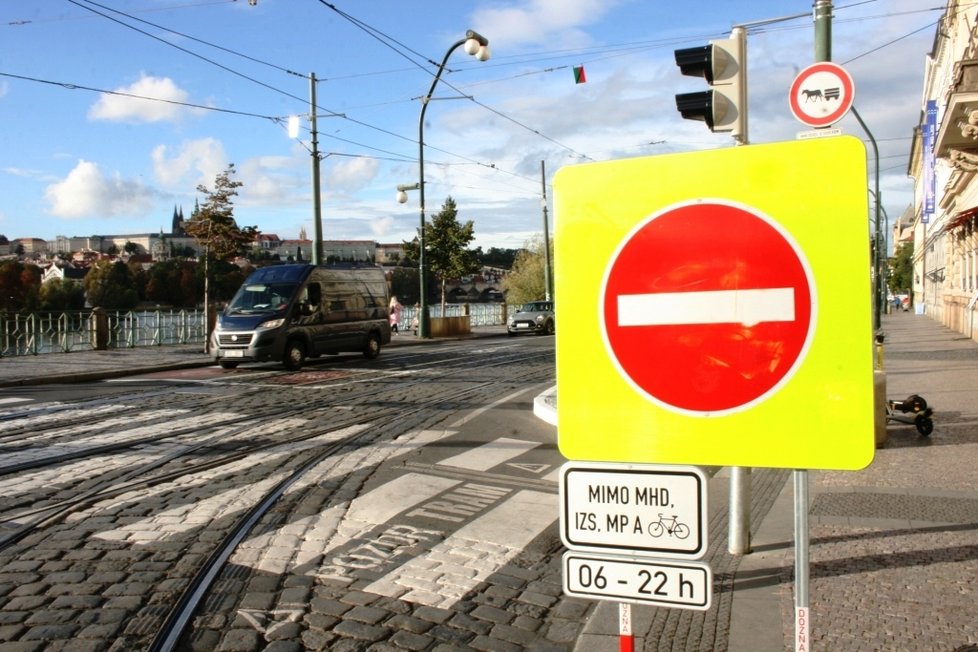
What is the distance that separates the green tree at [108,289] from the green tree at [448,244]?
12.5 metres

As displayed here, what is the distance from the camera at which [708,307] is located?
6.76 ft

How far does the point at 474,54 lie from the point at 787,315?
24.5m

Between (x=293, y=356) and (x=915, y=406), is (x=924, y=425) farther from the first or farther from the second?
(x=293, y=356)

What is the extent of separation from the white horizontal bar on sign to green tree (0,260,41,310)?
27.3m

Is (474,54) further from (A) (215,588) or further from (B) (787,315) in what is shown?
(B) (787,315)

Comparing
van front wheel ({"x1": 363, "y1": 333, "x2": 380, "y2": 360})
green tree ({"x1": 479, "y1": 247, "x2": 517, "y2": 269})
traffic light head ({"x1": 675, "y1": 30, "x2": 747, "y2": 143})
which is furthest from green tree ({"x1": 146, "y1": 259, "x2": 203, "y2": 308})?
green tree ({"x1": 479, "y1": 247, "x2": 517, "y2": 269})

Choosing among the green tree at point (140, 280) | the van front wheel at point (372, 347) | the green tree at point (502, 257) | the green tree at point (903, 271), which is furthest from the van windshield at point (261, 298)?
the green tree at point (903, 271)

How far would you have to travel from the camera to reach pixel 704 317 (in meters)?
2.07

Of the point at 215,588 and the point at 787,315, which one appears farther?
the point at 215,588

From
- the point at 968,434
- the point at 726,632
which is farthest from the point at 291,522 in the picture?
the point at 968,434

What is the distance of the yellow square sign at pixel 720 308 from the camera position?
6.52 feet

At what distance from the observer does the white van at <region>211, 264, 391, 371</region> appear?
728 inches

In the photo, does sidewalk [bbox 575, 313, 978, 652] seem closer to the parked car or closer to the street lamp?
the street lamp

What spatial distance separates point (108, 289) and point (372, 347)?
1511 cm
